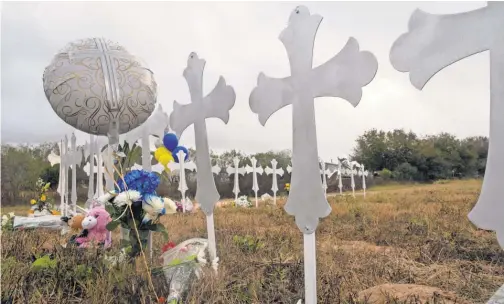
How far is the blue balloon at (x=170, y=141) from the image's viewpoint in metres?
3.63

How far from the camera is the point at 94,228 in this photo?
4.21 m

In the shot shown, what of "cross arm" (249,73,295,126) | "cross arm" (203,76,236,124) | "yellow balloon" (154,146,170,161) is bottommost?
"yellow balloon" (154,146,170,161)

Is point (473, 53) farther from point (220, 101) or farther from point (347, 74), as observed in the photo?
point (220, 101)

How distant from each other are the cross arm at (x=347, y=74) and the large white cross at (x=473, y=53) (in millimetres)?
250

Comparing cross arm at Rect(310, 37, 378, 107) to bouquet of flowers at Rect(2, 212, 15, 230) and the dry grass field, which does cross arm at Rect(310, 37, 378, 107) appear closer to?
the dry grass field

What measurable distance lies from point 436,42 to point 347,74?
A: 0.53 m

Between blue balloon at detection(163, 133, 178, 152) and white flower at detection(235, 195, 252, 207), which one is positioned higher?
blue balloon at detection(163, 133, 178, 152)

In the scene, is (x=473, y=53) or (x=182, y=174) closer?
(x=473, y=53)

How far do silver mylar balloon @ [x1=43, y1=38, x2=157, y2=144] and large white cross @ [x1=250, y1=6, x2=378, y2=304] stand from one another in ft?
5.40

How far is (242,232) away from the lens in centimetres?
537

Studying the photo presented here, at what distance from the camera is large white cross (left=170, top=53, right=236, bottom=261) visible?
3.63 meters

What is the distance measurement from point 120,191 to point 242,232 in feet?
7.19

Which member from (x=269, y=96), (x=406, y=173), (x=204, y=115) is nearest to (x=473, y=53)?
(x=269, y=96)

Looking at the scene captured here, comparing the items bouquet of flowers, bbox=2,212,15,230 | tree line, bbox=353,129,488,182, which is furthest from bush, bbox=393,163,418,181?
bouquet of flowers, bbox=2,212,15,230
